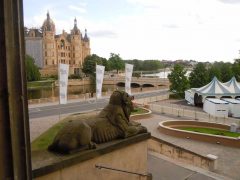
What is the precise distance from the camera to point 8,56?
3865 mm

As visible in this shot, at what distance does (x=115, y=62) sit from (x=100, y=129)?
3565 inches

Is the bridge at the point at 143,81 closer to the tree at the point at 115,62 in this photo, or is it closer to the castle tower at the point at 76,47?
the tree at the point at 115,62

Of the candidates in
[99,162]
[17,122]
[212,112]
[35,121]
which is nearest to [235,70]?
[212,112]

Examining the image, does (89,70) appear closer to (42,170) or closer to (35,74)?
(35,74)

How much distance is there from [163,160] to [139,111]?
45.5ft

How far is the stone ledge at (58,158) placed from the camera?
598 centimetres

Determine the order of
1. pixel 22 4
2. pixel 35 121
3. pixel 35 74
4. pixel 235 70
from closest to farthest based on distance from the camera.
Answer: pixel 22 4, pixel 35 121, pixel 235 70, pixel 35 74

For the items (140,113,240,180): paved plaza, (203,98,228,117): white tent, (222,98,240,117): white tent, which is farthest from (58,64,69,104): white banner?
(222,98,240,117): white tent

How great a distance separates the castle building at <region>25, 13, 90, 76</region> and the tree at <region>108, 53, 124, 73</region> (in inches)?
487

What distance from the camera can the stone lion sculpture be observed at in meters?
6.61

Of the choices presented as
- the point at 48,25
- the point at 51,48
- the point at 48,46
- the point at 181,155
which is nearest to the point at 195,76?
the point at 181,155

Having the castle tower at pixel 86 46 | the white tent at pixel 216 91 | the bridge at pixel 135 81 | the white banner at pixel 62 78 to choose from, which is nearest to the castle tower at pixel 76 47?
the castle tower at pixel 86 46

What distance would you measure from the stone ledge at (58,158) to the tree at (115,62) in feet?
296

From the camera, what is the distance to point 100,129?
7578 mm
